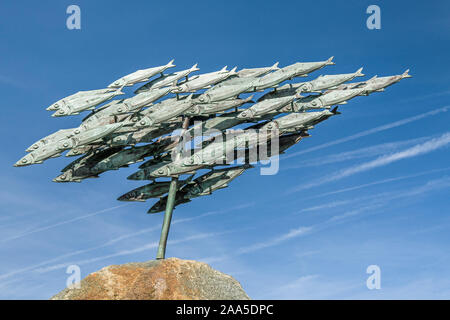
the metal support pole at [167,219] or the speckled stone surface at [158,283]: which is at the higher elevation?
the metal support pole at [167,219]

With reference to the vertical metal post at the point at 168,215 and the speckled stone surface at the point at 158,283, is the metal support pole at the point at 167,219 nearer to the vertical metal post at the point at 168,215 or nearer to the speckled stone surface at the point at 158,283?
the vertical metal post at the point at 168,215

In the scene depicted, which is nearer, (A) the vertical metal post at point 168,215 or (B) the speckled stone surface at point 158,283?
(B) the speckled stone surface at point 158,283

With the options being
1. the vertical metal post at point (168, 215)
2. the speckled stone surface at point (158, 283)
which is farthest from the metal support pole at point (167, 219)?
the speckled stone surface at point (158, 283)

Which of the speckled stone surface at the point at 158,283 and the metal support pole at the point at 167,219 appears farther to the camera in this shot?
the metal support pole at the point at 167,219

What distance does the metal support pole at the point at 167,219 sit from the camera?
19.5 metres

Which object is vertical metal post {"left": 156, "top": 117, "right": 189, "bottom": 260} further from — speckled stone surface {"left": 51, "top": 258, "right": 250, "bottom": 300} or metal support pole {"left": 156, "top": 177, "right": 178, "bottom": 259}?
Answer: speckled stone surface {"left": 51, "top": 258, "right": 250, "bottom": 300}

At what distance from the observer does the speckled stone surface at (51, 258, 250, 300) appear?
1723 centimetres

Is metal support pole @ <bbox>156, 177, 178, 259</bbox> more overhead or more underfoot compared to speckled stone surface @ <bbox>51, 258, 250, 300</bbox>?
more overhead

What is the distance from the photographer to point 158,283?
17328 mm

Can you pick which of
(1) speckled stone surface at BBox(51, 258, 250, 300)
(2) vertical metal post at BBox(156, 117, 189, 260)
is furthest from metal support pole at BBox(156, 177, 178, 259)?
(1) speckled stone surface at BBox(51, 258, 250, 300)

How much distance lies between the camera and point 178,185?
20.5m
